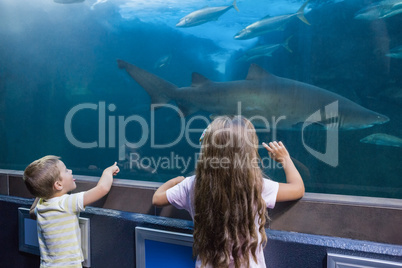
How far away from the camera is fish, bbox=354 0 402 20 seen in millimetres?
5000

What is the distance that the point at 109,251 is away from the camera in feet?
4.58

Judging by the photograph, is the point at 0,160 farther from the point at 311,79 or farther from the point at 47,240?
the point at 311,79

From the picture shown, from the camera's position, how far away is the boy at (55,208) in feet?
3.97

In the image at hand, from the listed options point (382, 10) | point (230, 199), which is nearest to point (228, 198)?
point (230, 199)

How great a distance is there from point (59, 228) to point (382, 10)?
20.5ft

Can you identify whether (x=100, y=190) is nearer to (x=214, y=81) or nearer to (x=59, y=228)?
(x=59, y=228)

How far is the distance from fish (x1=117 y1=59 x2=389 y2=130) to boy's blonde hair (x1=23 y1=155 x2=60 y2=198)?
93.7 inches

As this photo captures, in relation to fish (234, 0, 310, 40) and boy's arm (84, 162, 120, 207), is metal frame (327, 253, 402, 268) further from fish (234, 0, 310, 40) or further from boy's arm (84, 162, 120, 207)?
fish (234, 0, 310, 40)

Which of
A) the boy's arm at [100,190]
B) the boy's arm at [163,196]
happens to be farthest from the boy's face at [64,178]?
the boy's arm at [163,196]

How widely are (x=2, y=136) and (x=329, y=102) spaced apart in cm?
388

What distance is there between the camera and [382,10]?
5109 millimetres

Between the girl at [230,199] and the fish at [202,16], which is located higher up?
the fish at [202,16]

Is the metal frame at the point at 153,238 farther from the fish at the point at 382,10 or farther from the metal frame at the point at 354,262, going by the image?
the fish at the point at 382,10

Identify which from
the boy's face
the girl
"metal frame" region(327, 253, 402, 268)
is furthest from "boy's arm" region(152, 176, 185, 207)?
"metal frame" region(327, 253, 402, 268)
